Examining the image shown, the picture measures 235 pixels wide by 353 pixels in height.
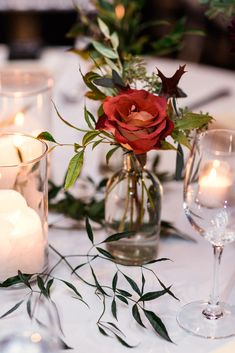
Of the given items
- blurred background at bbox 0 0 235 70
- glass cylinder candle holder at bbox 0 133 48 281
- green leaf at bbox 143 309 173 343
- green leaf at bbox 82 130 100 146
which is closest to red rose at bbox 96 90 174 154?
green leaf at bbox 82 130 100 146

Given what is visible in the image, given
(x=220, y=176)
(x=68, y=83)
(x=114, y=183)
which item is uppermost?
(x=220, y=176)

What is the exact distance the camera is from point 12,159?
123 centimetres

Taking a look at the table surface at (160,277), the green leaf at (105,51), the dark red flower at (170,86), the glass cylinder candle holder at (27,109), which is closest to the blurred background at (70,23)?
the table surface at (160,277)

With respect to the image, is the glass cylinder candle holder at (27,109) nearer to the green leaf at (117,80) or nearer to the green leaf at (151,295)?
the green leaf at (117,80)

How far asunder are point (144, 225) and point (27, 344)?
1.09 ft

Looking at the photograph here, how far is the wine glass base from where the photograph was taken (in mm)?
1037

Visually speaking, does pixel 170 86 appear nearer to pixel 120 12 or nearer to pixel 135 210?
pixel 135 210

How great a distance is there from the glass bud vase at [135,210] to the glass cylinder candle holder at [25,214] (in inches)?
5.4

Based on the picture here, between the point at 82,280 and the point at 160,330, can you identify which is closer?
the point at 160,330

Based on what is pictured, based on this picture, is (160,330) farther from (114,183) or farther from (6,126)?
(6,126)

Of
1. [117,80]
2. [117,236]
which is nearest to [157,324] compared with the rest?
[117,236]

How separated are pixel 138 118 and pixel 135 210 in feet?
0.78

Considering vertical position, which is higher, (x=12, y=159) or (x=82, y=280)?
(x=12, y=159)

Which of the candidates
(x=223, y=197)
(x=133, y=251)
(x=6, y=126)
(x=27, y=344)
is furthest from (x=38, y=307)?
(x=6, y=126)
